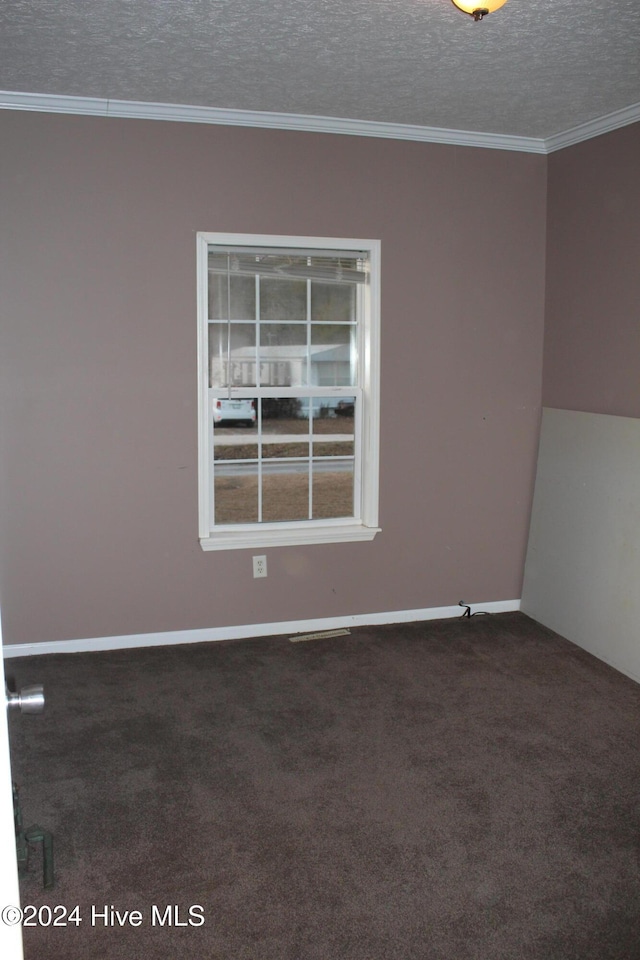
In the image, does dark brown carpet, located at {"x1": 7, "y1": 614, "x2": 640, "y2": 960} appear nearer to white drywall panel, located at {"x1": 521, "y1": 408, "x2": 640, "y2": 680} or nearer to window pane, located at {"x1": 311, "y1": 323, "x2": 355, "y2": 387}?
white drywall panel, located at {"x1": 521, "y1": 408, "x2": 640, "y2": 680}

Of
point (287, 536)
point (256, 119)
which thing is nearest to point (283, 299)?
point (256, 119)

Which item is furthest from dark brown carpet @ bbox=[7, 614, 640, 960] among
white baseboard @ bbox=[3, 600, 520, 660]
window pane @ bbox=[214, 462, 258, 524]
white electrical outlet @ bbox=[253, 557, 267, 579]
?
window pane @ bbox=[214, 462, 258, 524]

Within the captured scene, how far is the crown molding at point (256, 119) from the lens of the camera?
3.76 metres

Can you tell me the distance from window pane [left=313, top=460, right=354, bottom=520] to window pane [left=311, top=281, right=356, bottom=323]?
0.80 metres

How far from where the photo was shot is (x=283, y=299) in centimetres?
434

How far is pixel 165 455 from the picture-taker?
13.7 ft

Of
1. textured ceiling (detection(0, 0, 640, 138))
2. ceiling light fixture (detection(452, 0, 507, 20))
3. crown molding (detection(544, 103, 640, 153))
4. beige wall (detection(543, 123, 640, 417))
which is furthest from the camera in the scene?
beige wall (detection(543, 123, 640, 417))

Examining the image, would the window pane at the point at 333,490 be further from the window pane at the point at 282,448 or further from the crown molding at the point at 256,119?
the crown molding at the point at 256,119

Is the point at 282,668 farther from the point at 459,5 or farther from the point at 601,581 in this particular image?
the point at 459,5

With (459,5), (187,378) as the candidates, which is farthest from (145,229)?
(459,5)

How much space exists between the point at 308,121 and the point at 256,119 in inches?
10.5

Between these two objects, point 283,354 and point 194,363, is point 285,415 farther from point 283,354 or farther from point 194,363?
point 194,363

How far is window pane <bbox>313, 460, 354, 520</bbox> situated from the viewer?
452 cm

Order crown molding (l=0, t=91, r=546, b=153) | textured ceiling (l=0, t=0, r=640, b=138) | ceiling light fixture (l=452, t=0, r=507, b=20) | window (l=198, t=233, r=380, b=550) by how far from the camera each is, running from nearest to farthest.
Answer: ceiling light fixture (l=452, t=0, r=507, b=20), textured ceiling (l=0, t=0, r=640, b=138), crown molding (l=0, t=91, r=546, b=153), window (l=198, t=233, r=380, b=550)
